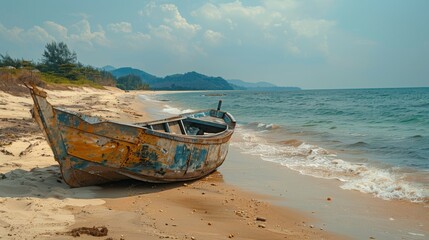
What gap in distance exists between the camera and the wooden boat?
551 centimetres

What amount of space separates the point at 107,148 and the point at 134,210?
1168 mm

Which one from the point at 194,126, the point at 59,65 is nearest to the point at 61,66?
the point at 59,65

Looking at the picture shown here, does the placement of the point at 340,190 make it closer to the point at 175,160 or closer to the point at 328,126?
the point at 175,160

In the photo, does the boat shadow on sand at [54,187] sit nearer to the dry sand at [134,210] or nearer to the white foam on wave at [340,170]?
the dry sand at [134,210]

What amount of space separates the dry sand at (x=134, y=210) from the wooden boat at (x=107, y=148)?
11.1 inches

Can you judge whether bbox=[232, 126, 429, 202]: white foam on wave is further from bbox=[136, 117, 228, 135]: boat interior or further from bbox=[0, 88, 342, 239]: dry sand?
bbox=[0, 88, 342, 239]: dry sand

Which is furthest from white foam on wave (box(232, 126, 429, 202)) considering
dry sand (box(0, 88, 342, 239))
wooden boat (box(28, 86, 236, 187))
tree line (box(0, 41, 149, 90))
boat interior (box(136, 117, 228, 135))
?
tree line (box(0, 41, 149, 90))

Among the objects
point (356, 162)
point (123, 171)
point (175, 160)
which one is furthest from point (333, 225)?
point (356, 162)

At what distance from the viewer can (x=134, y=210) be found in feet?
16.7

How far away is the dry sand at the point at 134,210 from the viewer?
420cm

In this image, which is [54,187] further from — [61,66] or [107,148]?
[61,66]

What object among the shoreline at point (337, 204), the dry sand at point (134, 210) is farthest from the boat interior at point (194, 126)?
the dry sand at point (134, 210)

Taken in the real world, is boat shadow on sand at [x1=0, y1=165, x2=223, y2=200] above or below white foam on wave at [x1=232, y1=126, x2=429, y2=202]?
below

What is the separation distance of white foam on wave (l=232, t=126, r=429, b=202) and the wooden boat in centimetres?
321
